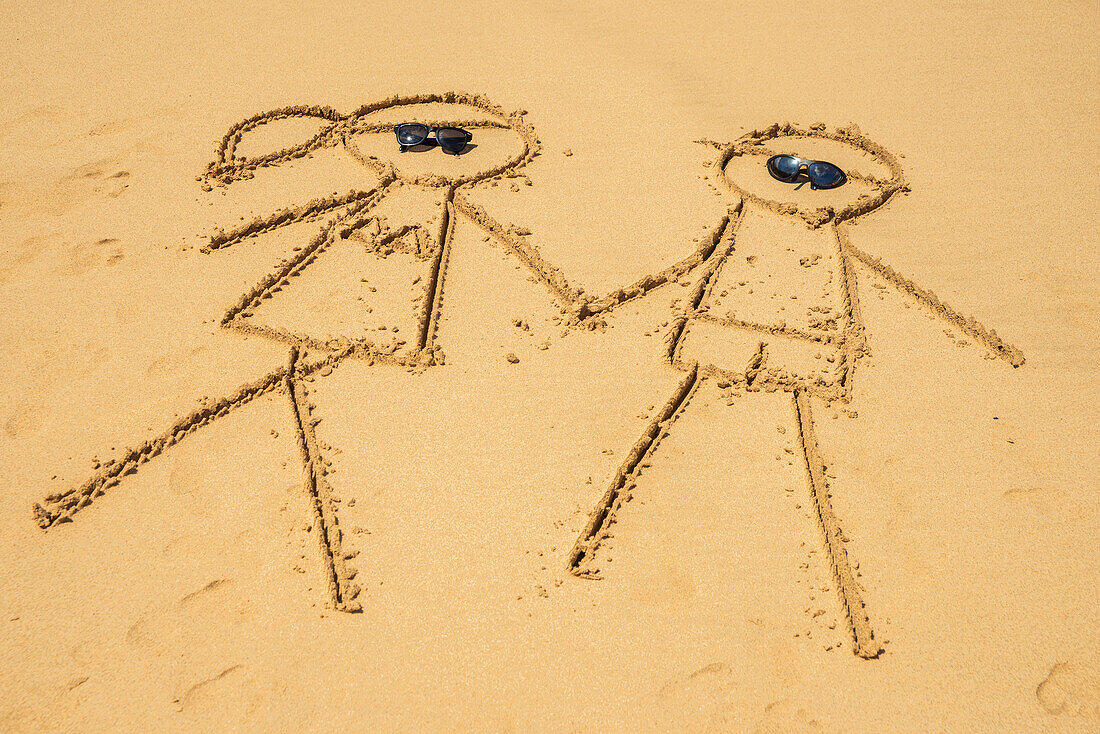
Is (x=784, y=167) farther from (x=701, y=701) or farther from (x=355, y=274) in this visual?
(x=701, y=701)

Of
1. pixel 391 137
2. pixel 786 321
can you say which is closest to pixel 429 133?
pixel 391 137

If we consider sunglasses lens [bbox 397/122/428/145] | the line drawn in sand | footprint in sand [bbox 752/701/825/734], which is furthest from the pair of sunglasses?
footprint in sand [bbox 752/701/825/734]

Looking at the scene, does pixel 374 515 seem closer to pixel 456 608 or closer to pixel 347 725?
pixel 456 608

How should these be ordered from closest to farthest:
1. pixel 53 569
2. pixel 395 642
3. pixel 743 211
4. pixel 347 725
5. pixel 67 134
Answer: pixel 347 725 < pixel 395 642 < pixel 53 569 < pixel 743 211 < pixel 67 134

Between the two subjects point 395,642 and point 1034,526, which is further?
point 1034,526

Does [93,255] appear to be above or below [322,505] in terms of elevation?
above

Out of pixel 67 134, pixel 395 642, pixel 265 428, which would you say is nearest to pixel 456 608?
pixel 395 642

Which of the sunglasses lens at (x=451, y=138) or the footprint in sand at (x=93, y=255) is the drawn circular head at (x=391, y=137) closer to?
the sunglasses lens at (x=451, y=138)
